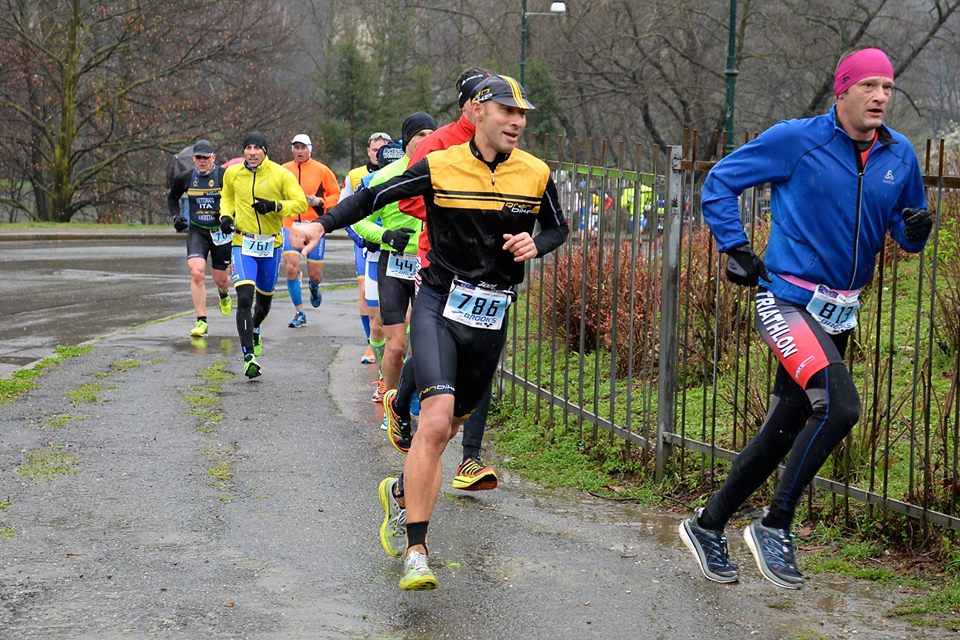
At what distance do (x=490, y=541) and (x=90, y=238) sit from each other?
92.2 ft

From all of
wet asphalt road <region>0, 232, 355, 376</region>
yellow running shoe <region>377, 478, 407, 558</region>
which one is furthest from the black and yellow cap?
wet asphalt road <region>0, 232, 355, 376</region>

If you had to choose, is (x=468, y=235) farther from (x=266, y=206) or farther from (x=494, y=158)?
(x=266, y=206)

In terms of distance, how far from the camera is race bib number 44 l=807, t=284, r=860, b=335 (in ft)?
16.0

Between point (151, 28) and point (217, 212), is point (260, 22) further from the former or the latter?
point (217, 212)

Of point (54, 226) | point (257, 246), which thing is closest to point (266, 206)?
point (257, 246)

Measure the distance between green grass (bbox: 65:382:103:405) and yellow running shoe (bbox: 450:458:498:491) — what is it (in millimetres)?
3506

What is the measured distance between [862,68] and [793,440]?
1.41 metres

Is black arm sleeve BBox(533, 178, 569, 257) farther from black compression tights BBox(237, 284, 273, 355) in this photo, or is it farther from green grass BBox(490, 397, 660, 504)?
black compression tights BBox(237, 284, 273, 355)

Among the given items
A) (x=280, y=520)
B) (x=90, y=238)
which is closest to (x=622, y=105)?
(x=90, y=238)

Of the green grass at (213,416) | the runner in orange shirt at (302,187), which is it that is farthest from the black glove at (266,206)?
the runner in orange shirt at (302,187)

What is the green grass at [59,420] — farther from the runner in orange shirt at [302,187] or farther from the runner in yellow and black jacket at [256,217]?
the runner in orange shirt at [302,187]

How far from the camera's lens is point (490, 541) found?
589cm

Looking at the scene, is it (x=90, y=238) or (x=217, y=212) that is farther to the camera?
(x=90, y=238)

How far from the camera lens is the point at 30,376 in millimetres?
10094
